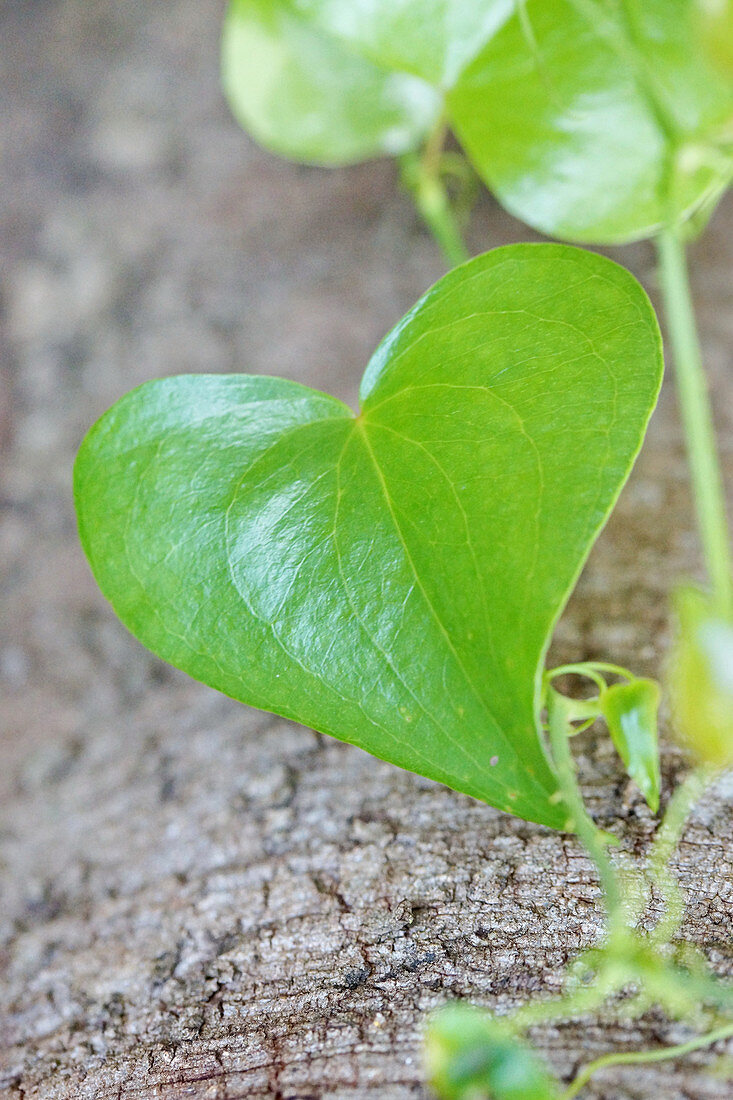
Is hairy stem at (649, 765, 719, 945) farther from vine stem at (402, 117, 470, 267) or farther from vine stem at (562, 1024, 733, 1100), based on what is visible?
vine stem at (402, 117, 470, 267)

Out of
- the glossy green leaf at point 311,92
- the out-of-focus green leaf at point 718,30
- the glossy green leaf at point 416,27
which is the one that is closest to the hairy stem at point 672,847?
the out-of-focus green leaf at point 718,30

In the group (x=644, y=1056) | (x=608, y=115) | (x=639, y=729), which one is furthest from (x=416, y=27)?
(x=644, y=1056)

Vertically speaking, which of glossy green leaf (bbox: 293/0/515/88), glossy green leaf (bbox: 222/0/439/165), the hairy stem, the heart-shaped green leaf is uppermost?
glossy green leaf (bbox: 222/0/439/165)

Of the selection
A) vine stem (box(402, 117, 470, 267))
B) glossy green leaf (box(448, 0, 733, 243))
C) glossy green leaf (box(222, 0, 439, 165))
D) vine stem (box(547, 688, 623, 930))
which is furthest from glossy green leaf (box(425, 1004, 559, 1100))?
glossy green leaf (box(222, 0, 439, 165))

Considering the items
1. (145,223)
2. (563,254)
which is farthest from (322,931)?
(145,223)

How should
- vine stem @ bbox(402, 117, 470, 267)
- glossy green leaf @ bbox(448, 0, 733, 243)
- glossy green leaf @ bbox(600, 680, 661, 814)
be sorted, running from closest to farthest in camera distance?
glossy green leaf @ bbox(600, 680, 661, 814) < glossy green leaf @ bbox(448, 0, 733, 243) < vine stem @ bbox(402, 117, 470, 267)

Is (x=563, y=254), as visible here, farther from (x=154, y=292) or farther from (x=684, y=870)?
(x=154, y=292)
